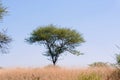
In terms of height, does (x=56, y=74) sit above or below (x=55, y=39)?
below

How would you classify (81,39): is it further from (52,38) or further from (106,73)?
(106,73)

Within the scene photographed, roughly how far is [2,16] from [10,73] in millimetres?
12214

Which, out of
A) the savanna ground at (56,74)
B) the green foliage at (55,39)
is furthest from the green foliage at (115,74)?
the green foliage at (55,39)

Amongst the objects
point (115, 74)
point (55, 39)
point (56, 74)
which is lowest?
point (115, 74)

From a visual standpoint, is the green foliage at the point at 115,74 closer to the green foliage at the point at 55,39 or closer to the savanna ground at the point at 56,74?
the savanna ground at the point at 56,74

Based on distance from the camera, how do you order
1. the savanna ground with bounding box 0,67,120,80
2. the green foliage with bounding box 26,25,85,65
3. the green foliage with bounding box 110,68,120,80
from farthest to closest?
the green foliage with bounding box 26,25,85,65 → the savanna ground with bounding box 0,67,120,80 → the green foliage with bounding box 110,68,120,80

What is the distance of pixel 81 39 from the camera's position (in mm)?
49375

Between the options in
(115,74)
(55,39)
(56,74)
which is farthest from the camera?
(55,39)

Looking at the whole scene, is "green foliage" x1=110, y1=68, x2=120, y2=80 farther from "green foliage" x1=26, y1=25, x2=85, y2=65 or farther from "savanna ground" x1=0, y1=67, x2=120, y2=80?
"green foliage" x1=26, y1=25, x2=85, y2=65

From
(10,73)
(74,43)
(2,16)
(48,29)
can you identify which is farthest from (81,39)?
(10,73)

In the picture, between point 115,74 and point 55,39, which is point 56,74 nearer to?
point 115,74

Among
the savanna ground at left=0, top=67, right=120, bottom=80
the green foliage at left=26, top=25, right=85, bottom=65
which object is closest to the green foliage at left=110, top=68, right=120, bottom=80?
the savanna ground at left=0, top=67, right=120, bottom=80

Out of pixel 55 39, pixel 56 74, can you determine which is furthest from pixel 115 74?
pixel 55 39

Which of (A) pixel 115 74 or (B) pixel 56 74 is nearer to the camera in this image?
(A) pixel 115 74
